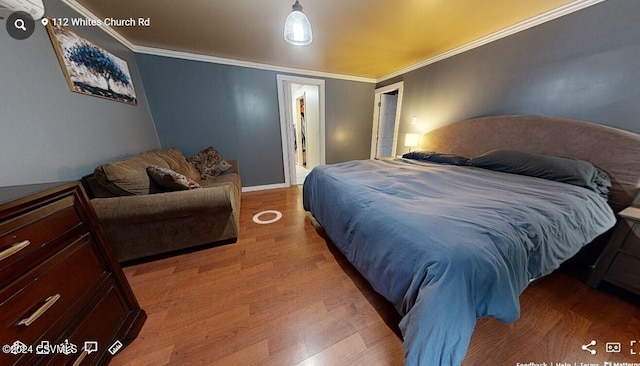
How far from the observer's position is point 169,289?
1367 millimetres

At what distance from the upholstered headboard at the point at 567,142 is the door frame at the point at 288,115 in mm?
2354

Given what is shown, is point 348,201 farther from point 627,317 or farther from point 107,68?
point 107,68

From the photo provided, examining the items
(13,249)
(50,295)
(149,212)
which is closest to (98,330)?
(50,295)

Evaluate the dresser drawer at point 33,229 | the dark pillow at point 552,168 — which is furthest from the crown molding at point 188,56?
the dark pillow at point 552,168

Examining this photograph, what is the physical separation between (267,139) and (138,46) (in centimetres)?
198

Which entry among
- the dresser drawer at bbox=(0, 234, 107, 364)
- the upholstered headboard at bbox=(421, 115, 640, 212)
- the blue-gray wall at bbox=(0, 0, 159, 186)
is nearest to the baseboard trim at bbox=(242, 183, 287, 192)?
the blue-gray wall at bbox=(0, 0, 159, 186)

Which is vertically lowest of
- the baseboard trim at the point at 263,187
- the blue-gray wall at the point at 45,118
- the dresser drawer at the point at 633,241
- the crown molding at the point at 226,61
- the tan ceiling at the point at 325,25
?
the baseboard trim at the point at 263,187

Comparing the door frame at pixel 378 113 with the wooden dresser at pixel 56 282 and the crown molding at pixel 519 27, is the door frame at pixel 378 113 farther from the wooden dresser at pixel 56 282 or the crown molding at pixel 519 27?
the wooden dresser at pixel 56 282

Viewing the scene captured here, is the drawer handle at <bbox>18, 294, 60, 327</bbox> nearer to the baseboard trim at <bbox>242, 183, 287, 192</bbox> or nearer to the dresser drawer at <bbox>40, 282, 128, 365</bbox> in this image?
the dresser drawer at <bbox>40, 282, 128, 365</bbox>

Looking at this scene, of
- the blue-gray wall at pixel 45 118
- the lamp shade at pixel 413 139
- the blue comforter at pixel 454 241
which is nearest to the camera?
the blue comforter at pixel 454 241

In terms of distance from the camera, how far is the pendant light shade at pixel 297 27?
1337 millimetres

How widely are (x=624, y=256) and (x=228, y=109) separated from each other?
4260mm

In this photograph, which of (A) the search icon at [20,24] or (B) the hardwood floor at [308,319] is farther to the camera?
(A) the search icon at [20,24]

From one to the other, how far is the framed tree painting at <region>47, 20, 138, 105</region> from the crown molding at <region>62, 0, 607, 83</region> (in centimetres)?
28
